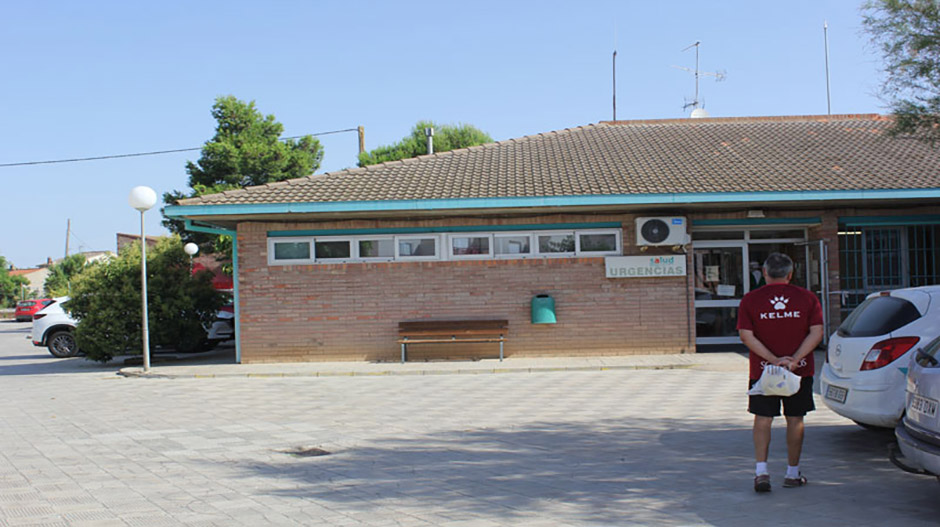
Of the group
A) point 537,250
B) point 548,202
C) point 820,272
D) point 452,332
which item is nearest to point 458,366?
point 452,332

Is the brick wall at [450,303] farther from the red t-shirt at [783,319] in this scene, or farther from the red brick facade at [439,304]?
the red t-shirt at [783,319]

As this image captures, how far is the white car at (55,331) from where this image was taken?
21.0 metres

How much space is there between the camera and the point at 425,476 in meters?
6.81

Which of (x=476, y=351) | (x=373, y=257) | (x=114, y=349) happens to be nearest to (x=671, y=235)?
(x=476, y=351)

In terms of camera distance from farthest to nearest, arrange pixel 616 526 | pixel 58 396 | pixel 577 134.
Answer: pixel 577 134
pixel 58 396
pixel 616 526

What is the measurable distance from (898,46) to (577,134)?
39.0ft

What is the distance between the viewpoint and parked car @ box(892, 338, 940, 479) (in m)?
4.91

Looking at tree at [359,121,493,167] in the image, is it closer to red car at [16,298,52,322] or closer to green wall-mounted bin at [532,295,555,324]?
red car at [16,298,52,322]

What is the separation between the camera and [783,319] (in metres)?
6.01

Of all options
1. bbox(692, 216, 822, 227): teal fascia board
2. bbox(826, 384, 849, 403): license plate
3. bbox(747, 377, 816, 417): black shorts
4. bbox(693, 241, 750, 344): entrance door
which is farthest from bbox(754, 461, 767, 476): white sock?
bbox(693, 241, 750, 344): entrance door

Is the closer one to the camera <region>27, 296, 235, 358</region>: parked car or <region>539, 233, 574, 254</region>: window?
<region>539, 233, 574, 254</region>: window

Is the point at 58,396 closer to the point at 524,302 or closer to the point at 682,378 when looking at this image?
the point at 524,302

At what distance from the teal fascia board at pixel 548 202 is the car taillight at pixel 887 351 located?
8.75m

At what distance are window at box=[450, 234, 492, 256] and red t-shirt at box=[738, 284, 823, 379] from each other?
10521 mm
